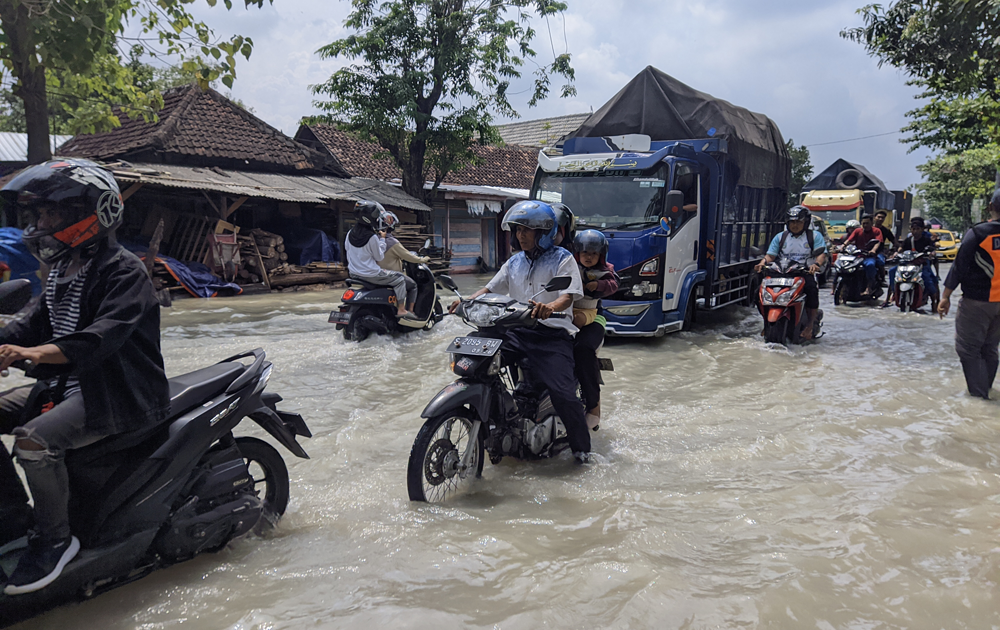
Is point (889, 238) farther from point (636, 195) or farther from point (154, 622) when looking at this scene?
point (154, 622)

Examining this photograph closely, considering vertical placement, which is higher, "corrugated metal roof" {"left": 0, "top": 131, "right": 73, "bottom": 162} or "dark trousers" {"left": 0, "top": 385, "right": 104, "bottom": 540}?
"corrugated metal roof" {"left": 0, "top": 131, "right": 73, "bottom": 162}

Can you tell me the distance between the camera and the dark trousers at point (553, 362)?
3988 millimetres

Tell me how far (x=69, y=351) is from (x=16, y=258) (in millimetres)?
11418

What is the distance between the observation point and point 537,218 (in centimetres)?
392

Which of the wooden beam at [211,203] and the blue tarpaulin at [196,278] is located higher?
the wooden beam at [211,203]

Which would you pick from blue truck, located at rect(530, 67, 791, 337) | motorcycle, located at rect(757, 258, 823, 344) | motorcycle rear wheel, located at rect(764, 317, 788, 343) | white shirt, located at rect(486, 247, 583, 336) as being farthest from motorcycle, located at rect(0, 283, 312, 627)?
motorcycle rear wheel, located at rect(764, 317, 788, 343)

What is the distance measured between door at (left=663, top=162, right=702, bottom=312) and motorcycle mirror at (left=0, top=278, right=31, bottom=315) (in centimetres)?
679

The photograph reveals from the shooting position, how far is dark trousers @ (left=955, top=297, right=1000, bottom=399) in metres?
5.77

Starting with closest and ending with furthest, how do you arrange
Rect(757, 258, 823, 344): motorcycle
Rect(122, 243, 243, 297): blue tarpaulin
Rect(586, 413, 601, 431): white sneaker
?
1. Rect(586, 413, 601, 431): white sneaker
2. Rect(757, 258, 823, 344): motorcycle
3. Rect(122, 243, 243, 297): blue tarpaulin

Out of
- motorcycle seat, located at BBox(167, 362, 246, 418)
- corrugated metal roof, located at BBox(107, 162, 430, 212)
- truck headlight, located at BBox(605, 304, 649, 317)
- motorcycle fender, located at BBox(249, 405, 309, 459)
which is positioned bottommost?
motorcycle fender, located at BBox(249, 405, 309, 459)

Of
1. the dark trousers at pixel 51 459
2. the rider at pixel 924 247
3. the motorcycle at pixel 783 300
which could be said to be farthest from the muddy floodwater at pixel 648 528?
the rider at pixel 924 247

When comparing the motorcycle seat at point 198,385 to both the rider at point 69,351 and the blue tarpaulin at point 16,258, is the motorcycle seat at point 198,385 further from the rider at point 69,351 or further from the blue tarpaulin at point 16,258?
the blue tarpaulin at point 16,258

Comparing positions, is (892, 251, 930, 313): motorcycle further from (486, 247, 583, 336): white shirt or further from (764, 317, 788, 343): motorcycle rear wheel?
(486, 247, 583, 336): white shirt

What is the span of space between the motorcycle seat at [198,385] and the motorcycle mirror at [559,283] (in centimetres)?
168
